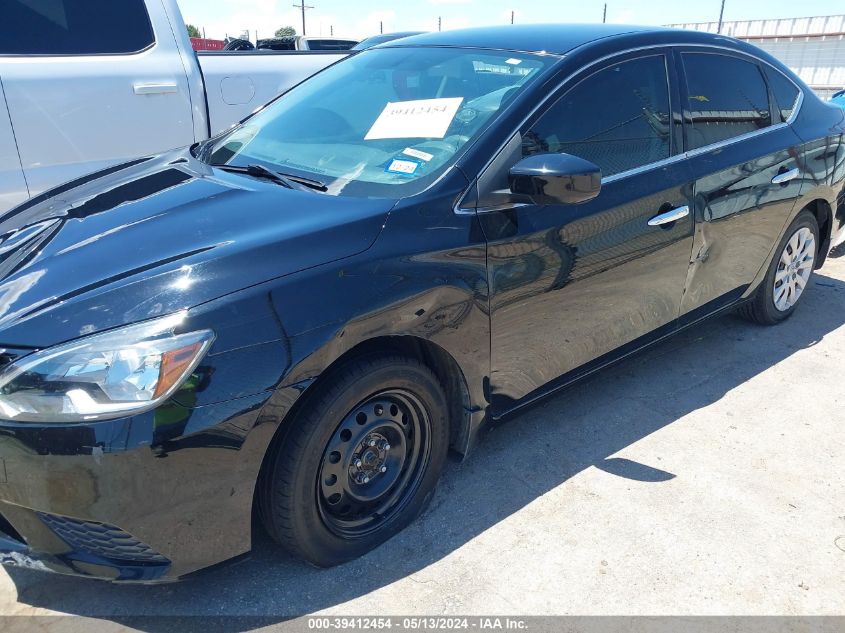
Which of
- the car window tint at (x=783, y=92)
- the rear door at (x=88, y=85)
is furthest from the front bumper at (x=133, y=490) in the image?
the car window tint at (x=783, y=92)

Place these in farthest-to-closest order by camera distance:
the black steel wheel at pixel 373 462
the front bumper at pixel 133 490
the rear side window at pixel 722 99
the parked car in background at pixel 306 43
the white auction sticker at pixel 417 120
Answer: the parked car in background at pixel 306 43, the rear side window at pixel 722 99, the white auction sticker at pixel 417 120, the black steel wheel at pixel 373 462, the front bumper at pixel 133 490

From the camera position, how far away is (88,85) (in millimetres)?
3678

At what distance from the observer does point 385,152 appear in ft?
8.58

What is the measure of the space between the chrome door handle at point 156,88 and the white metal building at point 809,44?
26.0 meters

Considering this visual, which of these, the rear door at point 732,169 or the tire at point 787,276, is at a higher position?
the rear door at point 732,169

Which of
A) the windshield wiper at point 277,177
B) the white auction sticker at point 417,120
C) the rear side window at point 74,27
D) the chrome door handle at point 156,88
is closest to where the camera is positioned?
the windshield wiper at point 277,177

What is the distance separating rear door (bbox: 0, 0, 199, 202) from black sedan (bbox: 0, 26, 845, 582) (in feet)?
2.56

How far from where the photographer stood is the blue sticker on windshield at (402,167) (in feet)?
8.09

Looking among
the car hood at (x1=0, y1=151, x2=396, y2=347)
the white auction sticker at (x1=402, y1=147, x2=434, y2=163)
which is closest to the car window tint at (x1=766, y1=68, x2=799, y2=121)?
the white auction sticker at (x1=402, y1=147, x2=434, y2=163)

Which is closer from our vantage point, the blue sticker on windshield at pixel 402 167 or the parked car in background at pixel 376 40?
the blue sticker on windshield at pixel 402 167

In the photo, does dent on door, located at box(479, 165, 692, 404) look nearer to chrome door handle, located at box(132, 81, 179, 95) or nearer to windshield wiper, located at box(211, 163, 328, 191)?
windshield wiper, located at box(211, 163, 328, 191)

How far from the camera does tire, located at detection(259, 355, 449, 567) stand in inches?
81.5

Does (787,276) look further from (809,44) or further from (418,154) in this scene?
(809,44)

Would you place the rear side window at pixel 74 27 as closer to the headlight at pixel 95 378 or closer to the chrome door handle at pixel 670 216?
the headlight at pixel 95 378
